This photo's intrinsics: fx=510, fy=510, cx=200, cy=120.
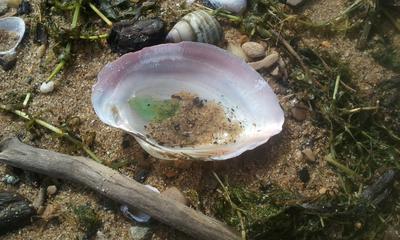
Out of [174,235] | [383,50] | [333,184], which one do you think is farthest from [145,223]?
[383,50]

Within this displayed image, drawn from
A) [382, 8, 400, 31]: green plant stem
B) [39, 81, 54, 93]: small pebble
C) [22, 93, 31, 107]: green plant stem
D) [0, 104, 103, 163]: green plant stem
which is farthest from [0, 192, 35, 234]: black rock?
[382, 8, 400, 31]: green plant stem

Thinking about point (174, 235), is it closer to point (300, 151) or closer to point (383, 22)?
point (300, 151)

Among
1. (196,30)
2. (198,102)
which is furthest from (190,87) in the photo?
(196,30)

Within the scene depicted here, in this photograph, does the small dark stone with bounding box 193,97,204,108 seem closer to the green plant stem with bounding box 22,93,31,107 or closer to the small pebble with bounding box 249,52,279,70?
the small pebble with bounding box 249,52,279,70

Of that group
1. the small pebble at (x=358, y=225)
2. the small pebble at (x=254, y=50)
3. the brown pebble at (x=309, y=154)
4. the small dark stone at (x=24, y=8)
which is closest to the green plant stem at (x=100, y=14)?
the small dark stone at (x=24, y=8)

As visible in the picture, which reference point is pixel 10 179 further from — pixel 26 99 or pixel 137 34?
pixel 137 34
